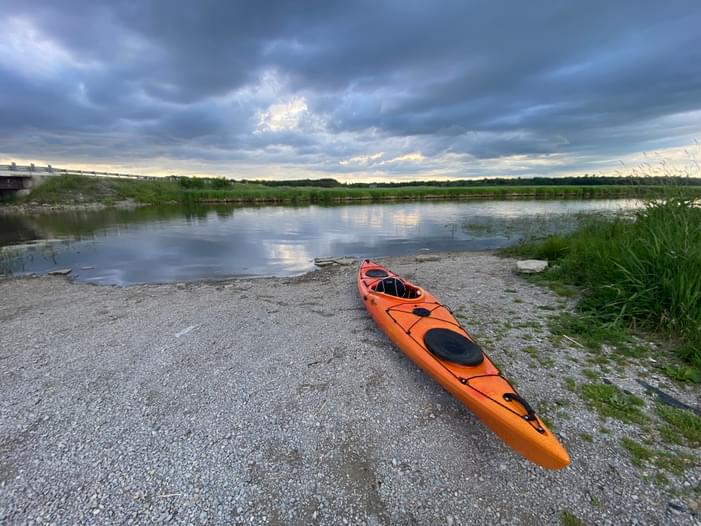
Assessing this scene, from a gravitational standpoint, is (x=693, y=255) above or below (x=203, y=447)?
above

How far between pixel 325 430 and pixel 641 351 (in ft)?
14.4

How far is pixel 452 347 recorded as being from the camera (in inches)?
144

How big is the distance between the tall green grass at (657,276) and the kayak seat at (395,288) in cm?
302

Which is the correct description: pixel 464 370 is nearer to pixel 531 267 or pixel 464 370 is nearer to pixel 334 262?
pixel 531 267

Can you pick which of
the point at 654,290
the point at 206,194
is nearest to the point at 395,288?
the point at 654,290

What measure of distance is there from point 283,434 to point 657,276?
19.5 ft

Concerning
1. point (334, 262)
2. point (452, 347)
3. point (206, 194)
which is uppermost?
point (206, 194)

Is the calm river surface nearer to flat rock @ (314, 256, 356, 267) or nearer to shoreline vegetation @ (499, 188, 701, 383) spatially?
flat rock @ (314, 256, 356, 267)

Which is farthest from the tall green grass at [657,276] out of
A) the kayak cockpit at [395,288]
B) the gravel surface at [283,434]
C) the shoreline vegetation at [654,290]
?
the kayak cockpit at [395,288]

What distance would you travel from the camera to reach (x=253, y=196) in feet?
167

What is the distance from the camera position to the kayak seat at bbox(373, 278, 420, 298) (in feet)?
19.4

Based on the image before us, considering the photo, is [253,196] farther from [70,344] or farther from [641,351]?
[641,351]

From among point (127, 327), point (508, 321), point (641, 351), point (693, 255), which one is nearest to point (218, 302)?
point (127, 327)

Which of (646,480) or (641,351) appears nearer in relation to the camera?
(646,480)
